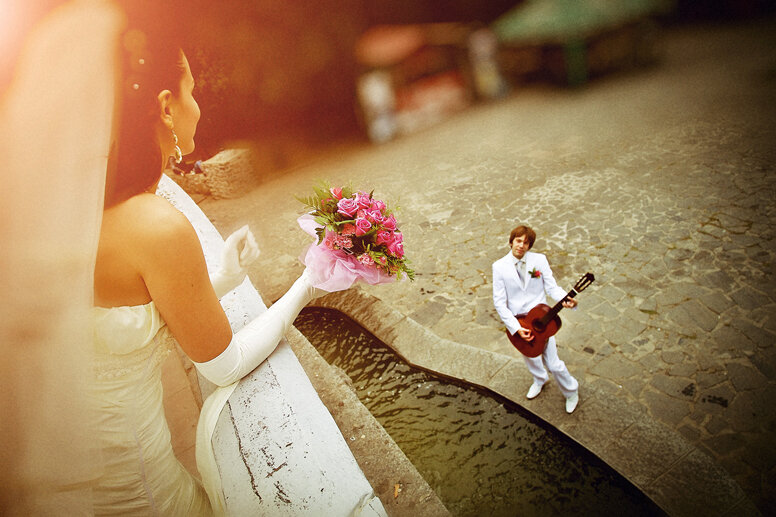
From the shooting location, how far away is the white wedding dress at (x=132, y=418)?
1.35 meters

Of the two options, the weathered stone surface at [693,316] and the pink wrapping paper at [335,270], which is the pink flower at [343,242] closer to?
the pink wrapping paper at [335,270]

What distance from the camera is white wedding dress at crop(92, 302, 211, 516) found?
135 cm

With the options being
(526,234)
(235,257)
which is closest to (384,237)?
(235,257)

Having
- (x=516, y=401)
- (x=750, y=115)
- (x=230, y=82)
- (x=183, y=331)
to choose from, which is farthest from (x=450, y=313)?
(x=230, y=82)

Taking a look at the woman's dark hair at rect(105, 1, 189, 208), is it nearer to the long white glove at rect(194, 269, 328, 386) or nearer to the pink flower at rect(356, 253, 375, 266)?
the long white glove at rect(194, 269, 328, 386)

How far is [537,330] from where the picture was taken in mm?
3146

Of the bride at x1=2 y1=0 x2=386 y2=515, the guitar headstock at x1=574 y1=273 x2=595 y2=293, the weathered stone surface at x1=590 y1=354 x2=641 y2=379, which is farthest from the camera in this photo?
the weathered stone surface at x1=590 y1=354 x2=641 y2=379

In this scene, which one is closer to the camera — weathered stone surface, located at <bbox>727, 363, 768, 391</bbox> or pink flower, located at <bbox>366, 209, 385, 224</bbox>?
pink flower, located at <bbox>366, 209, 385, 224</bbox>

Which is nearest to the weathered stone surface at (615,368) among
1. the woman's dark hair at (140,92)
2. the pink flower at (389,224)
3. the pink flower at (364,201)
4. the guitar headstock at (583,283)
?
the guitar headstock at (583,283)

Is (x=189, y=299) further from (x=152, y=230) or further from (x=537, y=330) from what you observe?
(x=537, y=330)

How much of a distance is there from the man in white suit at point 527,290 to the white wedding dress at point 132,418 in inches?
99.2

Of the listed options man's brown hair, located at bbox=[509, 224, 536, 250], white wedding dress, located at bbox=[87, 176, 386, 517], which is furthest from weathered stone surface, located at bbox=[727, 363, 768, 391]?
white wedding dress, located at bbox=[87, 176, 386, 517]

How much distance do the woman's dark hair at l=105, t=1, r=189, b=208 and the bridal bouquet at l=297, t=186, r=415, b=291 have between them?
2.84ft

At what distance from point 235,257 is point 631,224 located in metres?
5.69
